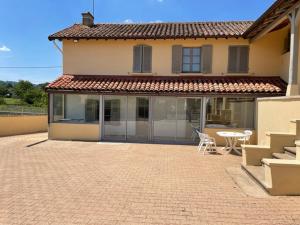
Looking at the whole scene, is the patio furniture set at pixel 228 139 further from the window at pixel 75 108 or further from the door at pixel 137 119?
the window at pixel 75 108

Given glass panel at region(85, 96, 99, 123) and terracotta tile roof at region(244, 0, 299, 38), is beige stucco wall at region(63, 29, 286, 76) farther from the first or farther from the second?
glass panel at region(85, 96, 99, 123)

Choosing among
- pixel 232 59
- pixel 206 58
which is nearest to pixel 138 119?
pixel 206 58

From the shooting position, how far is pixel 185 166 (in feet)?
28.3

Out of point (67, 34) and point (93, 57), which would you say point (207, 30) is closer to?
point (93, 57)

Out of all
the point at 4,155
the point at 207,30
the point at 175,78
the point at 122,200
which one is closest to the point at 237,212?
the point at 122,200

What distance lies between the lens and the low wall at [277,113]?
793 centimetres

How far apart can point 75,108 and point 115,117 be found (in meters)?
2.29

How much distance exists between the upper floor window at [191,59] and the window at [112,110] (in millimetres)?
3592

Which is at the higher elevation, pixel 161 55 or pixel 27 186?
pixel 161 55

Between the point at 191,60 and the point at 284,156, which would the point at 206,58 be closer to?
the point at 191,60

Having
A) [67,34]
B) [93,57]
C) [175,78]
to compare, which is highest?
[67,34]

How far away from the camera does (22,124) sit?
1842 cm

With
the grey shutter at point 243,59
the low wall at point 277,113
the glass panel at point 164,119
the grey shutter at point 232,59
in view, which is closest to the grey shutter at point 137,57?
the glass panel at point 164,119

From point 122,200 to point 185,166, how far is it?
11.8 ft
